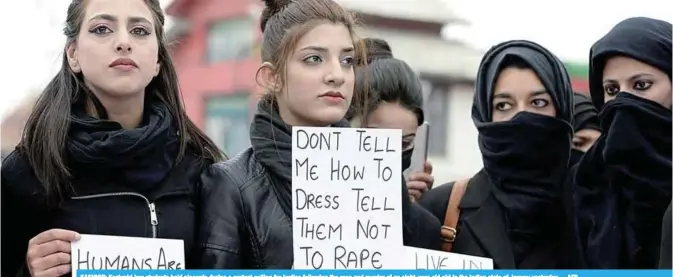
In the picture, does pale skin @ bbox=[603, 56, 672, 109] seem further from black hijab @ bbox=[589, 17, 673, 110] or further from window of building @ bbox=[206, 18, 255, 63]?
window of building @ bbox=[206, 18, 255, 63]

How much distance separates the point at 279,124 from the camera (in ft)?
10.4

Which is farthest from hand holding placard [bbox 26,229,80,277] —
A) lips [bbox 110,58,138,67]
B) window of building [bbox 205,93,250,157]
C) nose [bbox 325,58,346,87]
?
window of building [bbox 205,93,250,157]

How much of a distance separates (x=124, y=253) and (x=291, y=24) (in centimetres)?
85

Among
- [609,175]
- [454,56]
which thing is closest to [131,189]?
[609,175]

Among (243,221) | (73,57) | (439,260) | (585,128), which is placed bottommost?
(439,260)

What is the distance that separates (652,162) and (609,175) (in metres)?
0.14

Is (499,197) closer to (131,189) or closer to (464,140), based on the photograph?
(131,189)

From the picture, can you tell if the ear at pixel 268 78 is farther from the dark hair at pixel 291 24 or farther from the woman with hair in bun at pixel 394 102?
the woman with hair in bun at pixel 394 102

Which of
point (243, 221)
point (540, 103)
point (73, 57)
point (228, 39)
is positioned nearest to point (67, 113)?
point (73, 57)

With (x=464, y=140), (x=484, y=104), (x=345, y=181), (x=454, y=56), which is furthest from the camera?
(x=464, y=140)

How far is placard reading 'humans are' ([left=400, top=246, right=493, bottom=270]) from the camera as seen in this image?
3.13 metres

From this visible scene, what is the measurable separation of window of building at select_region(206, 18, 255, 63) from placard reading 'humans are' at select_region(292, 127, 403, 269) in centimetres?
1113

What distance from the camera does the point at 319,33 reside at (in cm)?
323

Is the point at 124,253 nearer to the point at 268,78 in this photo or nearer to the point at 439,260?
the point at 268,78
